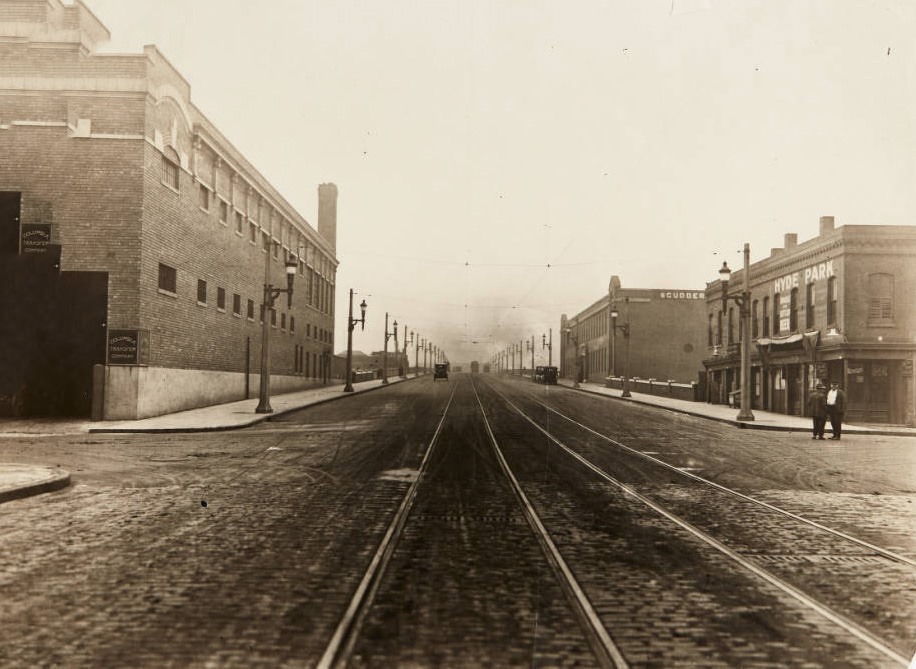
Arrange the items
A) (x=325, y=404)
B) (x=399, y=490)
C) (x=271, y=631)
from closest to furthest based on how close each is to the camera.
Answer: (x=271, y=631)
(x=399, y=490)
(x=325, y=404)

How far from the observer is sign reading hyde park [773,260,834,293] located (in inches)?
1155

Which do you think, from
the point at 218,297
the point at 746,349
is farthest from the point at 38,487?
the point at 218,297

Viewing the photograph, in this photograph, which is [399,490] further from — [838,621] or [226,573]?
[838,621]

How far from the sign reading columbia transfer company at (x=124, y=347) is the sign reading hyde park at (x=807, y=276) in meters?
24.1

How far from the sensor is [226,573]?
6.32m

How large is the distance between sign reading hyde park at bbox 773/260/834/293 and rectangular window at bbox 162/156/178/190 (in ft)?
77.9

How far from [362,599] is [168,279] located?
925 inches

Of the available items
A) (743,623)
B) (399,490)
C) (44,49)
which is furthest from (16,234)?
(743,623)

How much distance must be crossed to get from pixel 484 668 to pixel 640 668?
86 centimetres

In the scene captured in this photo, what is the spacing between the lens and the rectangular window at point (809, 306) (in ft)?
101

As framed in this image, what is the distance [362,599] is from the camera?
18.4ft

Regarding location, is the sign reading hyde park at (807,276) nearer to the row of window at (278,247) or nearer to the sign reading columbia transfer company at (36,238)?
the row of window at (278,247)

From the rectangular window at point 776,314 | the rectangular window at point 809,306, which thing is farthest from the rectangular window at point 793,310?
the rectangular window at point 776,314

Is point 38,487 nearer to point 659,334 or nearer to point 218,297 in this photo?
point 218,297
